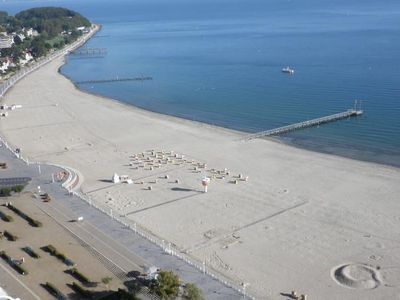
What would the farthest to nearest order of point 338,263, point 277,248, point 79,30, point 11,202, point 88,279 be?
point 79,30
point 11,202
point 277,248
point 338,263
point 88,279

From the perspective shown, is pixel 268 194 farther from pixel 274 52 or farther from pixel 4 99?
pixel 274 52

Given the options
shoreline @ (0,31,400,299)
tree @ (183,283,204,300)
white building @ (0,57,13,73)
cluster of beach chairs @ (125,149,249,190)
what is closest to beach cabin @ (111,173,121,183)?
shoreline @ (0,31,400,299)

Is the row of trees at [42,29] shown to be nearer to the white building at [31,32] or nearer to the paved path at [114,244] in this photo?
the white building at [31,32]

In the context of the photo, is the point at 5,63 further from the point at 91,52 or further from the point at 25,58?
the point at 91,52

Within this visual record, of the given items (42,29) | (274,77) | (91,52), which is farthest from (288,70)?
(42,29)

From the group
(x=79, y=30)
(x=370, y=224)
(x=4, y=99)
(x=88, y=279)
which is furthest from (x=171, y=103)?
(x=79, y=30)

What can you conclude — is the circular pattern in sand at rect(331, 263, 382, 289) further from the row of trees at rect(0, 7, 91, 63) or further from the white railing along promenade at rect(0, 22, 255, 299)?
the row of trees at rect(0, 7, 91, 63)
